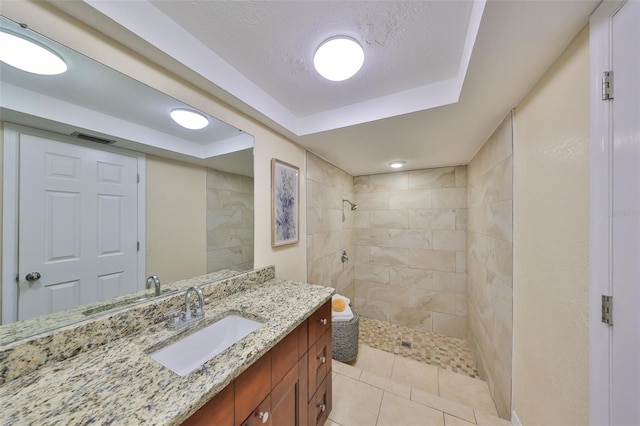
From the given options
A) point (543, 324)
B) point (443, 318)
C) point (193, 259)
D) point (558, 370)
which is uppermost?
point (193, 259)

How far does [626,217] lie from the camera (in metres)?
0.62

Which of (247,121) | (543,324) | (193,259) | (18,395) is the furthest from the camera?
(247,121)

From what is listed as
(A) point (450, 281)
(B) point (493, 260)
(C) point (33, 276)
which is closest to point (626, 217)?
(B) point (493, 260)

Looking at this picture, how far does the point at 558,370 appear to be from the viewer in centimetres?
90

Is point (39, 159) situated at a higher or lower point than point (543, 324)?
higher

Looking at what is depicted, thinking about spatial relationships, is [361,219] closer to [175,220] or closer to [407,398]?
[407,398]

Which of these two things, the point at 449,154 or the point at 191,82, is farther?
the point at 449,154

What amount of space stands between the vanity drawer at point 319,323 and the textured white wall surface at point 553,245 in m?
1.10

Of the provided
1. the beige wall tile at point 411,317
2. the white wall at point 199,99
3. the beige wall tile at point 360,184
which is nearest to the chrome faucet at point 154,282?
the white wall at point 199,99

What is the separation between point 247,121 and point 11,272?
1.29m

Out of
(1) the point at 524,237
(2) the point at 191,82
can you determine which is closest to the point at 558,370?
(1) the point at 524,237

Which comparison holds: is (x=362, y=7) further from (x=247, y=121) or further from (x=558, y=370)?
(x=558, y=370)

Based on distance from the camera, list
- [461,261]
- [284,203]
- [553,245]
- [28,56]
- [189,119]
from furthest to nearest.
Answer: [461,261], [284,203], [189,119], [553,245], [28,56]

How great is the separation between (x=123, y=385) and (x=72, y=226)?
2.13ft
